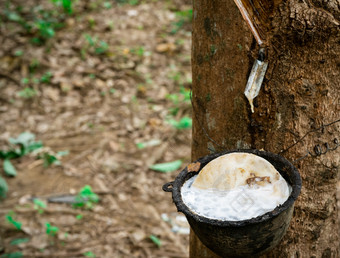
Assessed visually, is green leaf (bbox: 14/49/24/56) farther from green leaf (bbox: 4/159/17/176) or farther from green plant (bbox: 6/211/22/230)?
green plant (bbox: 6/211/22/230)

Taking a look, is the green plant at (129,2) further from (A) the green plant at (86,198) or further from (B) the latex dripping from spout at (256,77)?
(B) the latex dripping from spout at (256,77)

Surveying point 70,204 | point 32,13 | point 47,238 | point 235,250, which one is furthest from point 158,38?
point 235,250

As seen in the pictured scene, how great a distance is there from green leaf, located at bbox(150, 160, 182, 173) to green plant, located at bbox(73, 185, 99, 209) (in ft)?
2.55

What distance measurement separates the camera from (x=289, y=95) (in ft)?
5.92

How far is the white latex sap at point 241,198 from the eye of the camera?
148 centimetres

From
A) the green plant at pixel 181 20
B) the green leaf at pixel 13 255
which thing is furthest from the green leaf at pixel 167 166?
the green plant at pixel 181 20

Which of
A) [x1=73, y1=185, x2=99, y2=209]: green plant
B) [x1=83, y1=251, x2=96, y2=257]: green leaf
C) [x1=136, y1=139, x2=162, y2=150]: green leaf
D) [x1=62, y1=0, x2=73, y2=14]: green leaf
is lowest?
[x1=83, y1=251, x2=96, y2=257]: green leaf

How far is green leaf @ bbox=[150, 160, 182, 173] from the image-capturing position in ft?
13.7

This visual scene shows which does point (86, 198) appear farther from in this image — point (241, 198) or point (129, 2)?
point (129, 2)

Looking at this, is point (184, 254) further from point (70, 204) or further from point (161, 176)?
point (70, 204)

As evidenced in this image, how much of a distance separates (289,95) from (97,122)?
11.8ft

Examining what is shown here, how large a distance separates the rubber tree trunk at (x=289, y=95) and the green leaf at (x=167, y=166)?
2.15 metres

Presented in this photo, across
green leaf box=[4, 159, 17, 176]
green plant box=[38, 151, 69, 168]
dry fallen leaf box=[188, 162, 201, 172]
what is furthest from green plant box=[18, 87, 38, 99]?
dry fallen leaf box=[188, 162, 201, 172]

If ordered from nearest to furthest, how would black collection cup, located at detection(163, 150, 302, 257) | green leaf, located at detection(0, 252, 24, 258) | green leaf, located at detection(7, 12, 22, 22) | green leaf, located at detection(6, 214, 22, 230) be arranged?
1. black collection cup, located at detection(163, 150, 302, 257)
2. green leaf, located at detection(0, 252, 24, 258)
3. green leaf, located at detection(6, 214, 22, 230)
4. green leaf, located at detection(7, 12, 22, 22)
